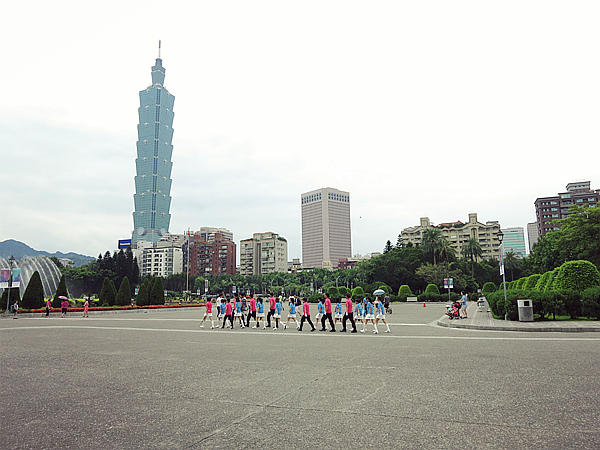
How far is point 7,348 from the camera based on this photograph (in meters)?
14.1

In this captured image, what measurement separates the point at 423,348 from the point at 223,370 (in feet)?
20.1

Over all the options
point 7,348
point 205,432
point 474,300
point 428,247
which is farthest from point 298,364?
point 428,247

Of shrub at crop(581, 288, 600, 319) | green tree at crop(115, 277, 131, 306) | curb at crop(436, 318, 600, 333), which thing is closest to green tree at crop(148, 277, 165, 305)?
green tree at crop(115, 277, 131, 306)

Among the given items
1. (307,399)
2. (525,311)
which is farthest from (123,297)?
(307,399)

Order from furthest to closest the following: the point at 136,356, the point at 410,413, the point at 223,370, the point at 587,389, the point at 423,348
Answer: the point at 423,348, the point at 136,356, the point at 223,370, the point at 587,389, the point at 410,413

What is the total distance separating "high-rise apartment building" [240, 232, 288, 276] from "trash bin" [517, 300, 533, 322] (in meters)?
169

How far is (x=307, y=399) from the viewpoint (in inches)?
258

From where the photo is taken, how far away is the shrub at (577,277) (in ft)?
69.2

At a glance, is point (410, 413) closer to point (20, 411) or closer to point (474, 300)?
point (20, 411)

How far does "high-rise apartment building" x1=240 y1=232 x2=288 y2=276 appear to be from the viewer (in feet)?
624

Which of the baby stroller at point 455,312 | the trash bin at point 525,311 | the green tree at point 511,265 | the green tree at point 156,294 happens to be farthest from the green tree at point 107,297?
the green tree at point 511,265

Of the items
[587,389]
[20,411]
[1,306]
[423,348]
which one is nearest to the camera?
[20,411]

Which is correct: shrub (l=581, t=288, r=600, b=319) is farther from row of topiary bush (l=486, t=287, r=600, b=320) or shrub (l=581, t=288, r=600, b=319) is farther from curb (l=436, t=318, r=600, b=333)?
curb (l=436, t=318, r=600, b=333)

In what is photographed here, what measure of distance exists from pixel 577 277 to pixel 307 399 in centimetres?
2002
